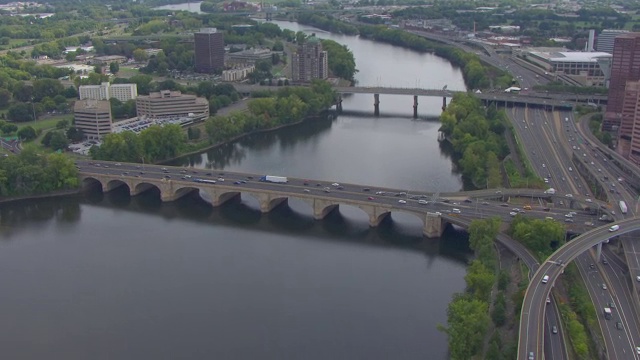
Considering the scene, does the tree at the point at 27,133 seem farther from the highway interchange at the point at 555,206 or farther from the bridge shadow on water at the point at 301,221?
the bridge shadow on water at the point at 301,221

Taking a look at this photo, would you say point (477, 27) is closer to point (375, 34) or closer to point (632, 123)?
point (375, 34)

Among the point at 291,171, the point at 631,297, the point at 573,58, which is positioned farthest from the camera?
the point at 573,58

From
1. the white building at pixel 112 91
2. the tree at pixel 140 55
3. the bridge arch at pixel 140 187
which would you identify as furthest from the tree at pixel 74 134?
the tree at pixel 140 55

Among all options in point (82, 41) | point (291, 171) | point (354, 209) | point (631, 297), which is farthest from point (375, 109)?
point (82, 41)

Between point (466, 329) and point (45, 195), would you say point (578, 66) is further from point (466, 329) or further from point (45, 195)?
point (466, 329)

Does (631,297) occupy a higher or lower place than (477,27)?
lower

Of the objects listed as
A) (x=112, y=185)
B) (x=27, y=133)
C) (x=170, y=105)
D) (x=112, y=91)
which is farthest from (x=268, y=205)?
(x=112, y=91)
